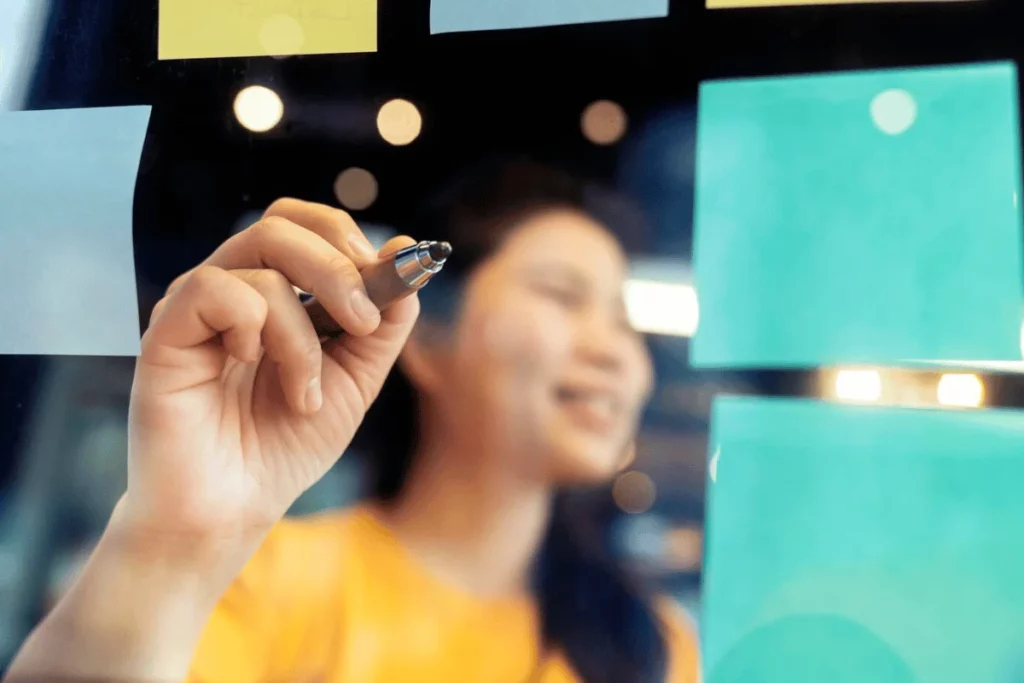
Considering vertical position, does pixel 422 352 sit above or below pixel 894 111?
below

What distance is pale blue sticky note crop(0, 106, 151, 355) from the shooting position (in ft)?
2.26

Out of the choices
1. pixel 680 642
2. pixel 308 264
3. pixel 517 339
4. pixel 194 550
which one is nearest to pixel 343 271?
pixel 308 264

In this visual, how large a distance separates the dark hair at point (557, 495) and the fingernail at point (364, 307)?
5 centimetres

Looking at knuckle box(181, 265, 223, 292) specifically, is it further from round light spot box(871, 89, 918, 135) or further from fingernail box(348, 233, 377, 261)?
round light spot box(871, 89, 918, 135)

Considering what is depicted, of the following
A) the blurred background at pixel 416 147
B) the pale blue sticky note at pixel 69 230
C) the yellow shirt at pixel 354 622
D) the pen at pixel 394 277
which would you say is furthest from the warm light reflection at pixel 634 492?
the pale blue sticky note at pixel 69 230

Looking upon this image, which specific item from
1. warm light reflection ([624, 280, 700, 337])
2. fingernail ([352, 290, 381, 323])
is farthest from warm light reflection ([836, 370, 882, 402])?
fingernail ([352, 290, 381, 323])

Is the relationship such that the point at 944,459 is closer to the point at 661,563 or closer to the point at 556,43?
the point at 661,563

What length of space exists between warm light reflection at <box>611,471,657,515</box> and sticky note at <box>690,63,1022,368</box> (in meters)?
0.10

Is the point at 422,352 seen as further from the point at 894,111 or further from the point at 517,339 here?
the point at 894,111

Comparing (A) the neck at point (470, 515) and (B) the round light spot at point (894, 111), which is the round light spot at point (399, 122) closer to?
(A) the neck at point (470, 515)

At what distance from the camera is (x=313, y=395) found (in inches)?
23.6

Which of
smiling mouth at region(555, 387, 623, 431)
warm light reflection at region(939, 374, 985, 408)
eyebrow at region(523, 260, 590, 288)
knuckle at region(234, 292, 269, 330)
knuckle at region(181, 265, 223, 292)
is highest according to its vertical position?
eyebrow at region(523, 260, 590, 288)

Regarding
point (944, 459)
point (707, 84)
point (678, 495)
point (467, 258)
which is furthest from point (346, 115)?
point (944, 459)

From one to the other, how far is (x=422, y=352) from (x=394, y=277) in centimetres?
8
